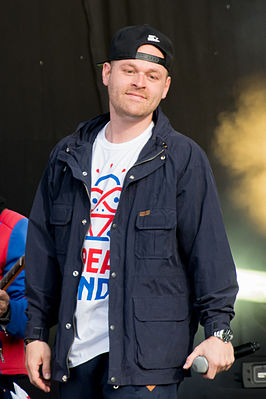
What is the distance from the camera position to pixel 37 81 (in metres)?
3.88

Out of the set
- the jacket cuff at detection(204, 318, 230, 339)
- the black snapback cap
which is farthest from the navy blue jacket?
the black snapback cap

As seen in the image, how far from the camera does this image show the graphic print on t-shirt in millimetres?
1974

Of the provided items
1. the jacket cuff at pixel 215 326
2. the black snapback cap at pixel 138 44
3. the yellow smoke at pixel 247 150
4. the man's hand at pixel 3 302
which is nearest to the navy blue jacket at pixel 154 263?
the jacket cuff at pixel 215 326

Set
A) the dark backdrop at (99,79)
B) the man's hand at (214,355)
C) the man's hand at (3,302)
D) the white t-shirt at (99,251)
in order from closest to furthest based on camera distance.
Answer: the man's hand at (214,355), the white t-shirt at (99,251), the man's hand at (3,302), the dark backdrop at (99,79)

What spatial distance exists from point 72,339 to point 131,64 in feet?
2.66

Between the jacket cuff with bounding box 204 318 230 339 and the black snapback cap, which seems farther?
the black snapback cap

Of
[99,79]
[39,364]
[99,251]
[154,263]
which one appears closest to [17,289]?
[39,364]

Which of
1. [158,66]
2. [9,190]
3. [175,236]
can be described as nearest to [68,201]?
[175,236]

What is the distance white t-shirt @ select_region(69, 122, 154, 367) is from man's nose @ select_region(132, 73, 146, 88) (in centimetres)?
14

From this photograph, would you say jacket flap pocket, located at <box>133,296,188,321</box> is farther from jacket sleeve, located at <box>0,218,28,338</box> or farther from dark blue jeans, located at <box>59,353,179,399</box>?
jacket sleeve, located at <box>0,218,28,338</box>

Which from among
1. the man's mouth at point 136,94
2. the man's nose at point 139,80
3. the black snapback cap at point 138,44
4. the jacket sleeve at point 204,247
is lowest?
the jacket sleeve at point 204,247

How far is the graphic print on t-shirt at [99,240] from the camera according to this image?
77.7 inches

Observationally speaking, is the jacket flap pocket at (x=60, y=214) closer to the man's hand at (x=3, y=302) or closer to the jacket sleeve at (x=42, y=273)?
the jacket sleeve at (x=42, y=273)

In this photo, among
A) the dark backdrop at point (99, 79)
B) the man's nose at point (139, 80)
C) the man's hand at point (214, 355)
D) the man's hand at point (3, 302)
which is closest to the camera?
the man's hand at point (214, 355)
